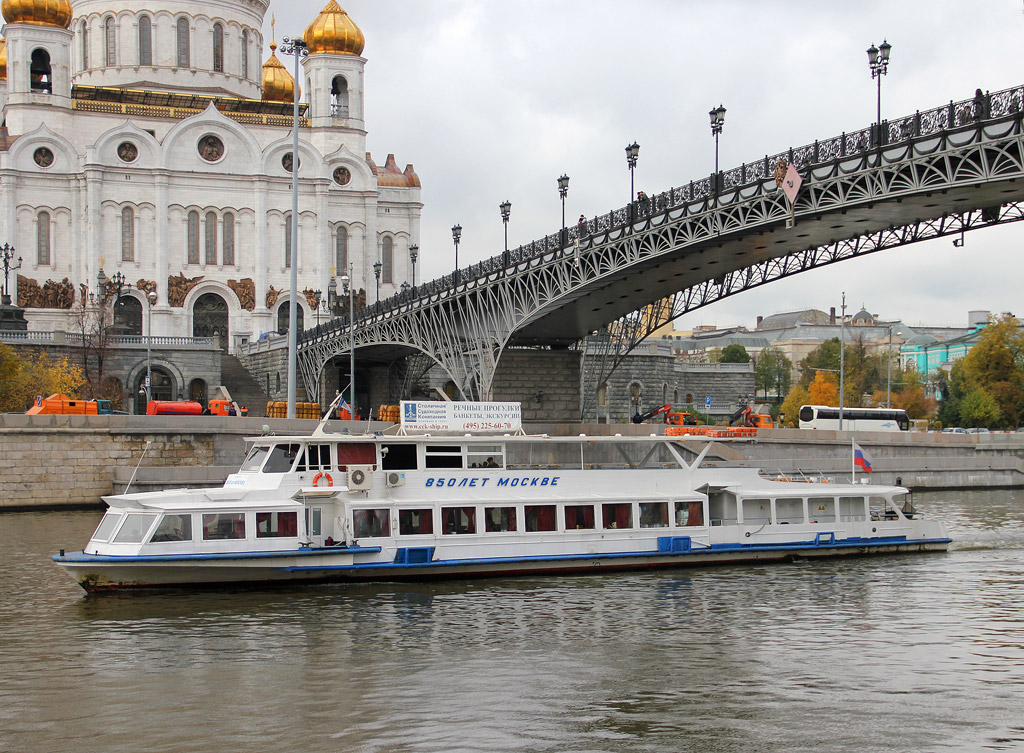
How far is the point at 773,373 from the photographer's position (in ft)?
376

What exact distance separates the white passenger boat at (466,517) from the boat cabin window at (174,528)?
0.07ft

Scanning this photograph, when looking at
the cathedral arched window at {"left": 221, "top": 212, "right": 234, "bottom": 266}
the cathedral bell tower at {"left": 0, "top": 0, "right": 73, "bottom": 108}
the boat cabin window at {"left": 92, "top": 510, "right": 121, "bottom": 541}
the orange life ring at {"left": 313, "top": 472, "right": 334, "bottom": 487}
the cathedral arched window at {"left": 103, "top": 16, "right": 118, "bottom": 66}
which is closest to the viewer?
the boat cabin window at {"left": 92, "top": 510, "right": 121, "bottom": 541}

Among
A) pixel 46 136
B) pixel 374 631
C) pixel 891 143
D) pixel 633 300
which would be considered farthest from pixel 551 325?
pixel 46 136

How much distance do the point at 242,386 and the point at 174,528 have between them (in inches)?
2115

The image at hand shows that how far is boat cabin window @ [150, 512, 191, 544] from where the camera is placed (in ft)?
72.9

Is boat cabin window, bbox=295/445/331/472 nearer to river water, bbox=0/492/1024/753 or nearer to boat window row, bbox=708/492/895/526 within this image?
river water, bbox=0/492/1024/753

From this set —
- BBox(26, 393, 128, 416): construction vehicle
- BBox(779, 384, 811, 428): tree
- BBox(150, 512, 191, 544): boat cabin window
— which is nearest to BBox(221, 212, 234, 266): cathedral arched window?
BBox(779, 384, 811, 428): tree

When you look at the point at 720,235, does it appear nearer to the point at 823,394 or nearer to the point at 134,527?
the point at 134,527

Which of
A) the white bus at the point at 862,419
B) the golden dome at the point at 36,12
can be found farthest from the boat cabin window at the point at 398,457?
the golden dome at the point at 36,12

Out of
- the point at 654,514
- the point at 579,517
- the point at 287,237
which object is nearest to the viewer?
the point at 579,517

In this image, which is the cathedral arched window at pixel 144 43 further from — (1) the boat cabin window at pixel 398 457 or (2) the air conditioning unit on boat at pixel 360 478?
(2) the air conditioning unit on boat at pixel 360 478

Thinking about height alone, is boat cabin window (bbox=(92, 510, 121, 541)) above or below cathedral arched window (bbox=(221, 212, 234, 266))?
below

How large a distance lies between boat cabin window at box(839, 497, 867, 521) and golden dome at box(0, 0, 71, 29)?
7328 cm

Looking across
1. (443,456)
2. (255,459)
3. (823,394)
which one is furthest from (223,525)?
(823,394)
